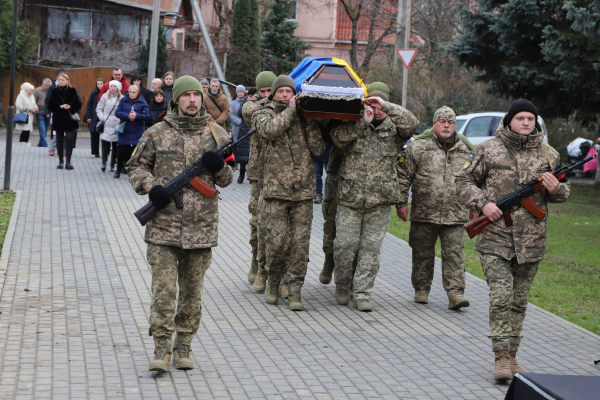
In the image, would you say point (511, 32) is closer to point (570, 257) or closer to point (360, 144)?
point (570, 257)

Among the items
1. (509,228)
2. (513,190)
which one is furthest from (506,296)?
(513,190)

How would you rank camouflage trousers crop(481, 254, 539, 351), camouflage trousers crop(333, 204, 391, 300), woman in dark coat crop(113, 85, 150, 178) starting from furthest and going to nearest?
woman in dark coat crop(113, 85, 150, 178) → camouflage trousers crop(333, 204, 391, 300) → camouflage trousers crop(481, 254, 539, 351)

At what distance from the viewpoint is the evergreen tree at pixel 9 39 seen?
29578mm

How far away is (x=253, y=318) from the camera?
7703mm

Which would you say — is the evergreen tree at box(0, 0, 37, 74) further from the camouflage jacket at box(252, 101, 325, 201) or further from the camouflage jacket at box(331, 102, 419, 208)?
the camouflage jacket at box(331, 102, 419, 208)

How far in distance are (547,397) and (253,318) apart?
4.39 meters

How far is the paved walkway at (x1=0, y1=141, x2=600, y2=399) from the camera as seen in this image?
5809 millimetres

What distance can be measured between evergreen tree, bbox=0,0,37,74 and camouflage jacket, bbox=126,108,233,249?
83.3 ft

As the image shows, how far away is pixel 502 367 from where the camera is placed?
20.2ft

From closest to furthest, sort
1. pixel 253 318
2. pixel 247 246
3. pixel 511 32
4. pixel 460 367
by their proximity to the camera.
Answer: pixel 460 367, pixel 253 318, pixel 247 246, pixel 511 32

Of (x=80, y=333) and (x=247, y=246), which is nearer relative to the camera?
(x=80, y=333)

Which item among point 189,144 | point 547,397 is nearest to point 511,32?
point 189,144

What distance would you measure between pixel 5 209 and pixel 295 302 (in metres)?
6.34

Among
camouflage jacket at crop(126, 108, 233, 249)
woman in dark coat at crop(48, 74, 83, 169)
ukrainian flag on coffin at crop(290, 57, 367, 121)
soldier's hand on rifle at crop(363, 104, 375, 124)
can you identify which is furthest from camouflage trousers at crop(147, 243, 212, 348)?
woman in dark coat at crop(48, 74, 83, 169)
